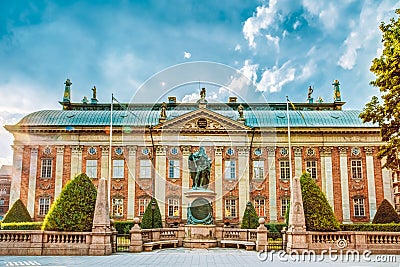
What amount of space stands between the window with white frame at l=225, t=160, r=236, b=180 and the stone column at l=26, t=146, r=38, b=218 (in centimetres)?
2016

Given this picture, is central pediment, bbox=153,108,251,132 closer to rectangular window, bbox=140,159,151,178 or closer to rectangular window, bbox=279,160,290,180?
rectangular window, bbox=140,159,151,178

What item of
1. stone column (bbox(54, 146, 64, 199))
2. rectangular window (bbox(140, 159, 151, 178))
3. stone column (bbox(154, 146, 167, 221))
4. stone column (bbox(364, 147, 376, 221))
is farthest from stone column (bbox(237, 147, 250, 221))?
stone column (bbox(54, 146, 64, 199))

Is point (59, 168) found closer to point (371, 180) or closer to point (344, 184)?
point (344, 184)

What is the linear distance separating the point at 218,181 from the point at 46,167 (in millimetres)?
18343

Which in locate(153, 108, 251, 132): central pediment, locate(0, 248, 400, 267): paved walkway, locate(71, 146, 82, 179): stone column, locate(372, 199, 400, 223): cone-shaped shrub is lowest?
locate(0, 248, 400, 267): paved walkway

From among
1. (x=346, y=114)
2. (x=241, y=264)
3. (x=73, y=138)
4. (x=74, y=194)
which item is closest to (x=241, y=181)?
(x=346, y=114)

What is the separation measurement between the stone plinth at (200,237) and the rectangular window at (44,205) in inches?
981

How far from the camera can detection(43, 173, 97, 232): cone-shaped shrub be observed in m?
20.4

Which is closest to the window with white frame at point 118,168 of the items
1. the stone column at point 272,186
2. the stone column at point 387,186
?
the stone column at point 272,186

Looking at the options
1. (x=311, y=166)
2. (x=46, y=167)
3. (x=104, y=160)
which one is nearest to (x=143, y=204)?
(x=104, y=160)

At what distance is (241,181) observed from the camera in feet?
147

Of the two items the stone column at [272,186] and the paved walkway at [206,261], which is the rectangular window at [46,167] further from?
the paved walkway at [206,261]

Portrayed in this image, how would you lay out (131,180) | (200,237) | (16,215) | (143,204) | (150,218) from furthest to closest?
(131,180), (143,204), (16,215), (150,218), (200,237)

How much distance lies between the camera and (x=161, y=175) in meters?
44.6
